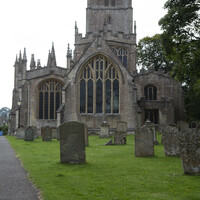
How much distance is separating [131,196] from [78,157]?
449 cm

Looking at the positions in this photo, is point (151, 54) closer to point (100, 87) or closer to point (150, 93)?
point (150, 93)

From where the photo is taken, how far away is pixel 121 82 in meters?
30.8

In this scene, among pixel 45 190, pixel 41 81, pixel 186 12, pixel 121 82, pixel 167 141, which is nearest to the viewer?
pixel 45 190

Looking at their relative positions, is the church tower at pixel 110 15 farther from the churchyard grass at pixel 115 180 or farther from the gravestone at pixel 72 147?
the churchyard grass at pixel 115 180

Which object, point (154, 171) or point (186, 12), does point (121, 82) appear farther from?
point (154, 171)

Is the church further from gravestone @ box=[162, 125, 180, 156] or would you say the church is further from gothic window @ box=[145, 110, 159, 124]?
gravestone @ box=[162, 125, 180, 156]

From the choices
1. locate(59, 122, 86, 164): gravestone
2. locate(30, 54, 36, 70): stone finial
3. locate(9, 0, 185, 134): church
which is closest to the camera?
locate(59, 122, 86, 164): gravestone

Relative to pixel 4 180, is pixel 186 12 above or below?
above

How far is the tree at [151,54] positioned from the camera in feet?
154

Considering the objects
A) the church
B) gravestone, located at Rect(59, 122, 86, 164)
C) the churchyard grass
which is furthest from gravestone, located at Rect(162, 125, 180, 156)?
the church

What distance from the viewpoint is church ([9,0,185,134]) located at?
30438mm

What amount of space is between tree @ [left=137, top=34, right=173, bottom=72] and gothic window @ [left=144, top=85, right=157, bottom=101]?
456 inches

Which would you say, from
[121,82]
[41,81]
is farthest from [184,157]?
[41,81]

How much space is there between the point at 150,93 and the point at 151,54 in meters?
13.0
